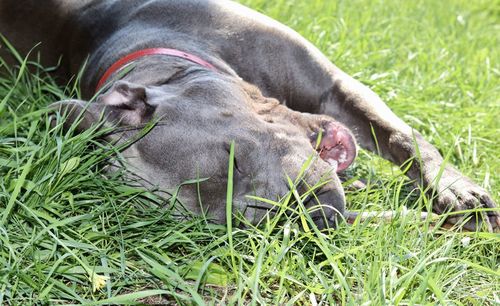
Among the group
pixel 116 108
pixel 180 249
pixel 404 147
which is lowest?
pixel 180 249

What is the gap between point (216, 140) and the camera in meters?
2.88

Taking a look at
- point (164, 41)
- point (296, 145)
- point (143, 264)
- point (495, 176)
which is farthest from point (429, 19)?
point (143, 264)

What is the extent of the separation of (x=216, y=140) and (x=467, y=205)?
0.93 m

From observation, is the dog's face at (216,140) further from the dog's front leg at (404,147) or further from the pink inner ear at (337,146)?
the dog's front leg at (404,147)

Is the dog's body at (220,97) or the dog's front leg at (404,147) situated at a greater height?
the dog's body at (220,97)

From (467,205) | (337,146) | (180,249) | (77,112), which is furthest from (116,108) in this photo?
(467,205)

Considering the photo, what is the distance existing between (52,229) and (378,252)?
107 centimetres

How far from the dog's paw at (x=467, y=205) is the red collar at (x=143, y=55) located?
3.41 ft

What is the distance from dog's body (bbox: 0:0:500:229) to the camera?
2867mm

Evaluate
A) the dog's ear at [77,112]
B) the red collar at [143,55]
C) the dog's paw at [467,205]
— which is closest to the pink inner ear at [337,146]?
the dog's paw at [467,205]

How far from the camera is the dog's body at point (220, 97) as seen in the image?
9.41ft

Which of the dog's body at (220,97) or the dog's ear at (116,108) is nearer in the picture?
the dog's body at (220,97)

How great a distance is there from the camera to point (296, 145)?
9.59 ft

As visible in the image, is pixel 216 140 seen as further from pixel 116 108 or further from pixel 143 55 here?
pixel 143 55
